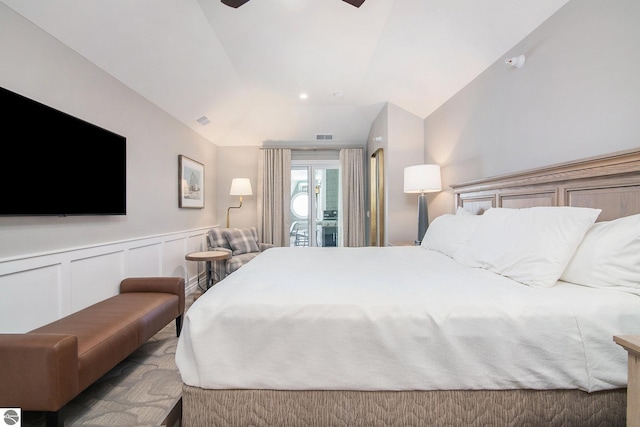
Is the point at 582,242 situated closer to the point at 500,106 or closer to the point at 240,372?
the point at 500,106

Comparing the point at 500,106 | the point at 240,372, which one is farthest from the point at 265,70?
the point at 240,372

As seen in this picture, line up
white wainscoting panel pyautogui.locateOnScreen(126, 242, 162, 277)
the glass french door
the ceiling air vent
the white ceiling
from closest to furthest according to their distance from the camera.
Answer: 1. the white ceiling
2. white wainscoting panel pyautogui.locateOnScreen(126, 242, 162, 277)
3. the ceiling air vent
4. the glass french door

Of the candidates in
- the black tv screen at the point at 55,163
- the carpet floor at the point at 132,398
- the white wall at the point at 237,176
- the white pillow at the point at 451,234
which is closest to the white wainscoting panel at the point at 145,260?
A: the black tv screen at the point at 55,163

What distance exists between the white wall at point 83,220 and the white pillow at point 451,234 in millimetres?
2758

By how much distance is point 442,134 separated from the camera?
330 cm

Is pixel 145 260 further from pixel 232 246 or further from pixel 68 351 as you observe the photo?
pixel 68 351

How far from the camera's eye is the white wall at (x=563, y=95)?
1398 millimetres

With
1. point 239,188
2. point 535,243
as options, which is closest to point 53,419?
point 535,243

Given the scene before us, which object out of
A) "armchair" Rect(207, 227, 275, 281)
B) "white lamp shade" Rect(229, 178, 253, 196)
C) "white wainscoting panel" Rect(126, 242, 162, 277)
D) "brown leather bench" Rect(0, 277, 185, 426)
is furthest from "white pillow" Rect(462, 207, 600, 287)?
"white lamp shade" Rect(229, 178, 253, 196)

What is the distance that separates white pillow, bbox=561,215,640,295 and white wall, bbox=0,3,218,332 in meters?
3.01

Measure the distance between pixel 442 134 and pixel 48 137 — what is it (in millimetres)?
3620

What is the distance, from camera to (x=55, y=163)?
1.82m

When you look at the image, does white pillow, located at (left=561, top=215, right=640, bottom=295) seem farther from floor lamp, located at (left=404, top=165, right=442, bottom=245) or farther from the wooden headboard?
floor lamp, located at (left=404, top=165, right=442, bottom=245)

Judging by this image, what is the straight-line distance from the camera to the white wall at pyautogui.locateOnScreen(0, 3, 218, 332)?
1.60 meters
